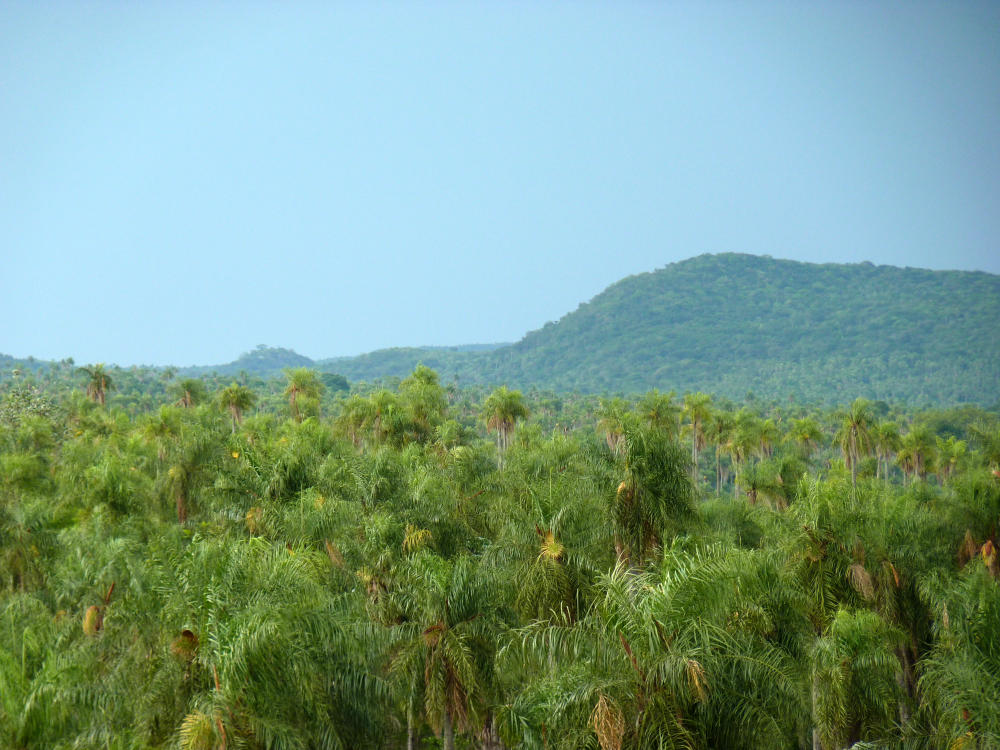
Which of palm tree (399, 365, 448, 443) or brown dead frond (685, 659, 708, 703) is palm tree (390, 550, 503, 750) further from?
palm tree (399, 365, 448, 443)

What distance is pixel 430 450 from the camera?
149 feet

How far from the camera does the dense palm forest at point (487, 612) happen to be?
11.9m

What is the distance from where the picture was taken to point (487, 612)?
16.6 metres

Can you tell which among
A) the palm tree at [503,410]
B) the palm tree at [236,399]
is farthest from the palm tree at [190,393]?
the palm tree at [503,410]

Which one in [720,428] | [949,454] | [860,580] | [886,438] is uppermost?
[860,580]

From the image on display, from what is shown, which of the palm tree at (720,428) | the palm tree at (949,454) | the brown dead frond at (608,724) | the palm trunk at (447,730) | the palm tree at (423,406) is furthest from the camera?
the palm tree at (720,428)

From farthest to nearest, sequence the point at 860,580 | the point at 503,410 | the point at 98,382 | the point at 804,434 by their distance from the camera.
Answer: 1. the point at 98,382
2. the point at 804,434
3. the point at 503,410
4. the point at 860,580

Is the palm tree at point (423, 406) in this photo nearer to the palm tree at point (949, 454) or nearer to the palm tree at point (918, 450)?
the palm tree at point (949, 454)

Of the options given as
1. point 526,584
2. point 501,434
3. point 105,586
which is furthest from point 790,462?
point 105,586

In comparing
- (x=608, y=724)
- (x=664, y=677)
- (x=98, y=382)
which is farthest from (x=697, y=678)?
(x=98, y=382)

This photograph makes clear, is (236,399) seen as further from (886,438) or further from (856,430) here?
(886,438)

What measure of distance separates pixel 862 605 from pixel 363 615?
39.4ft

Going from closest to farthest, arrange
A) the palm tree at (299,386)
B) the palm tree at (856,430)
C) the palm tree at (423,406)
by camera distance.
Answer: the palm tree at (423,406) < the palm tree at (856,430) < the palm tree at (299,386)

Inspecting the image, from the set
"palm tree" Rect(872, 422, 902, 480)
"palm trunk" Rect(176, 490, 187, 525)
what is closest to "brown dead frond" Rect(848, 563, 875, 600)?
"palm trunk" Rect(176, 490, 187, 525)
